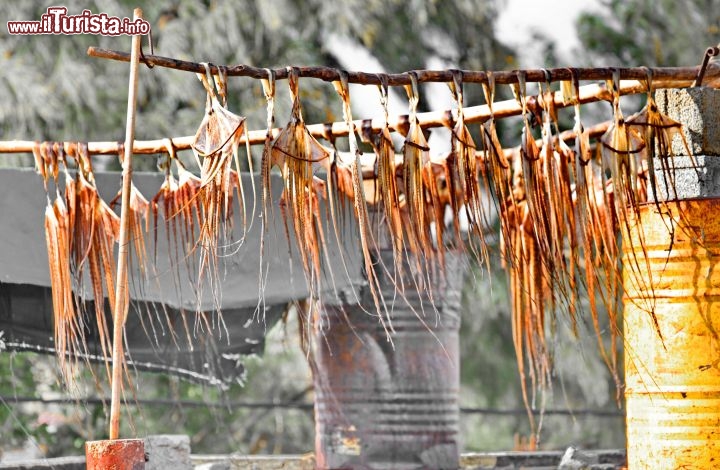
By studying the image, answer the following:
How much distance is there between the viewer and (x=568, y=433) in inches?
666

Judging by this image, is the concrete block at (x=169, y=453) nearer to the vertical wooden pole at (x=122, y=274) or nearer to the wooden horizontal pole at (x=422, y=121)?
the wooden horizontal pole at (x=422, y=121)

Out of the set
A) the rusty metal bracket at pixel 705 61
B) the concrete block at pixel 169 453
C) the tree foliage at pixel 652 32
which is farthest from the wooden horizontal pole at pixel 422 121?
the tree foliage at pixel 652 32

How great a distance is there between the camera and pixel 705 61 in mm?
4676

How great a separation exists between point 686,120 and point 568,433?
1256cm

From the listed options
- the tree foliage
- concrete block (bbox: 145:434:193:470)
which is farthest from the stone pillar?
the tree foliage

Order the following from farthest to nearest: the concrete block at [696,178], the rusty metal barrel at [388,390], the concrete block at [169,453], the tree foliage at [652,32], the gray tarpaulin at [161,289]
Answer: the tree foliage at [652,32] < the rusty metal barrel at [388,390] < the concrete block at [169,453] < the gray tarpaulin at [161,289] < the concrete block at [696,178]

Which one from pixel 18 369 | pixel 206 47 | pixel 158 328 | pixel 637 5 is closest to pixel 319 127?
pixel 158 328

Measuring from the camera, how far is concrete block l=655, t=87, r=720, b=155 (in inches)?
190

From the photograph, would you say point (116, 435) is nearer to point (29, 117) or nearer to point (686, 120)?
point (686, 120)

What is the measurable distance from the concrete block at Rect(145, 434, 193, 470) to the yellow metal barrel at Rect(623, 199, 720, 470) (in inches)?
109

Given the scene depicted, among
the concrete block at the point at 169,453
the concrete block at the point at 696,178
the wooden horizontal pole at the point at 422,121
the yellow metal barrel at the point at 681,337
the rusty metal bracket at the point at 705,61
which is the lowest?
the concrete block at the point at 169,453

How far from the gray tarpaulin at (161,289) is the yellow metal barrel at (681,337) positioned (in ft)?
5.11

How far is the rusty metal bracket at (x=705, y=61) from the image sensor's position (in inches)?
181

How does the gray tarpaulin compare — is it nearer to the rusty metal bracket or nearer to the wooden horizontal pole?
the wooden horizontal pole
